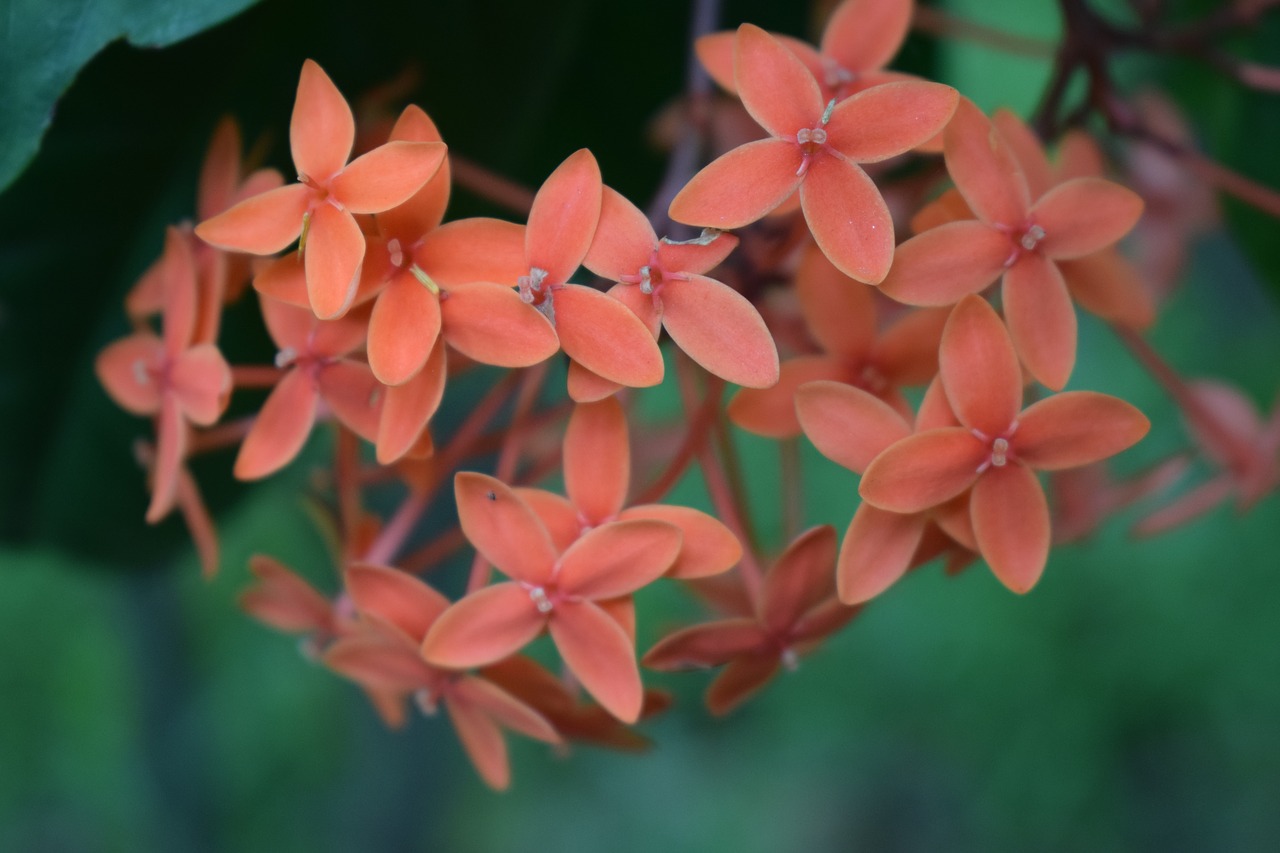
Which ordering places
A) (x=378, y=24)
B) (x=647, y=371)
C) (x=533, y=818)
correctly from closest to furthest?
(x=647, y=371), (x=378, y=24), (x=533, y=818)

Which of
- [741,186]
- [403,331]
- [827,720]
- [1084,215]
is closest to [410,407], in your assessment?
[403,331]

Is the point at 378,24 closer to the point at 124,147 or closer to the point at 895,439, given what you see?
the point at 124,147

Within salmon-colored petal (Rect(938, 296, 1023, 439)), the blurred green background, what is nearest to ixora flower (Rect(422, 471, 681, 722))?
salmon-colored petal (Rect(938, 296, 1023, 439))

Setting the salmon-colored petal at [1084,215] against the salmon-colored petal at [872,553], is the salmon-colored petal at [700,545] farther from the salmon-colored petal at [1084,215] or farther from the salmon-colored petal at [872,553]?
the salmon-colored petal at [1084,215]

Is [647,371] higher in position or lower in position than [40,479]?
higher

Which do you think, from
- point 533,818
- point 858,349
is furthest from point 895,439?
point 533,818

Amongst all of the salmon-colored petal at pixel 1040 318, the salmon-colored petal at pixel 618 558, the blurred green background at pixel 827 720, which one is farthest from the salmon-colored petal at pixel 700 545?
the blurred green background at pixel 827 720

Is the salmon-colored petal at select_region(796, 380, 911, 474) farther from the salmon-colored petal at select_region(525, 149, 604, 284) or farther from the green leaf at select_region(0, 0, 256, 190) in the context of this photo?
the green leaf at select_region(0, 0, 256, 190)
